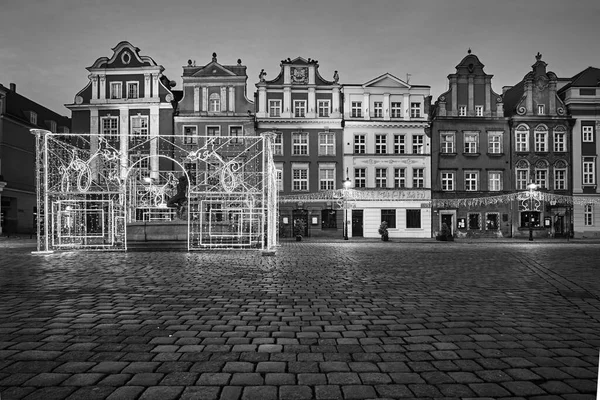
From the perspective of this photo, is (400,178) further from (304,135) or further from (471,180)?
(304,135)

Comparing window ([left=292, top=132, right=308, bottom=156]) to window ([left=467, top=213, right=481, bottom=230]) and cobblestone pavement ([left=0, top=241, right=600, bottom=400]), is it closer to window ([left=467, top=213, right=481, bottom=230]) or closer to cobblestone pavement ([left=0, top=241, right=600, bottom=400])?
window ([left=467, top=213, right=481, bottom=230])

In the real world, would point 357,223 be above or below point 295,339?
below

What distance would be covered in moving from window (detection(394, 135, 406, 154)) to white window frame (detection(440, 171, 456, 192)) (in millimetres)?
4058

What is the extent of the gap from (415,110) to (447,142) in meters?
4.06

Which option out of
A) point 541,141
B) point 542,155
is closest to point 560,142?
point 541,141

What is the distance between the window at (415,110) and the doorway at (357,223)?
9.94m

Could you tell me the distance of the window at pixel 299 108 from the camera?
1593 inches

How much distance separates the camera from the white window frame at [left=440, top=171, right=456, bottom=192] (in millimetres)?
40875

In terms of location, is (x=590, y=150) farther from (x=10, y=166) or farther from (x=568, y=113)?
(x=10, y=166)

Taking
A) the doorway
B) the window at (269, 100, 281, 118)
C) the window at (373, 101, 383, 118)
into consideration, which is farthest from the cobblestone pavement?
the window at (373, 101, 383, 118)

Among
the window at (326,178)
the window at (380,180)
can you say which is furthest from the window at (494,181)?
the window at (326,178)

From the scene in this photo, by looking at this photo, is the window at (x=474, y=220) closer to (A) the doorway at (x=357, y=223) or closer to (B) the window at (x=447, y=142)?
(B) the window at (x=447, y=142)

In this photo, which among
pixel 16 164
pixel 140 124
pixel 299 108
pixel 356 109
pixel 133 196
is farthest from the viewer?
pixel 16 164

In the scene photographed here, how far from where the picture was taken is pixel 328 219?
131ft
